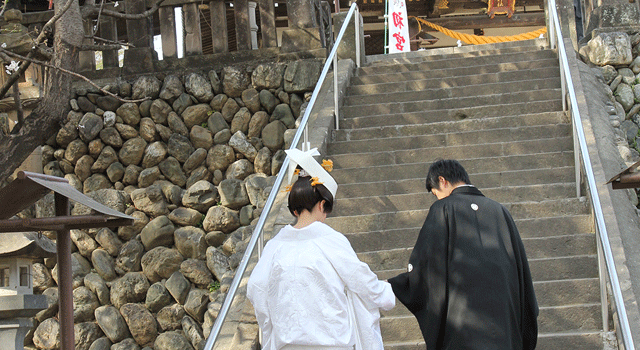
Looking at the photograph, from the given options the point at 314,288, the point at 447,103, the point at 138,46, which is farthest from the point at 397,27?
the point at 314,288

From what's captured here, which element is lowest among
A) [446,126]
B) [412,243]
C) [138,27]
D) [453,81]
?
[412,243]

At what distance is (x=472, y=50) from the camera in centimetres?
876

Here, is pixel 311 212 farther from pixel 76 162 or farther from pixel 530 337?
pixel 76 162

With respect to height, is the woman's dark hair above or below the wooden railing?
below

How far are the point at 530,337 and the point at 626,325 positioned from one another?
20.3 inches

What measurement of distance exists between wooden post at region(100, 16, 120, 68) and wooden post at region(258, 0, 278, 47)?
7.34ft

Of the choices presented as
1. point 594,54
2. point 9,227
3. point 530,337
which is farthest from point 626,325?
point 594,54

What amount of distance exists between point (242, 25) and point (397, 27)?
9.65 feet

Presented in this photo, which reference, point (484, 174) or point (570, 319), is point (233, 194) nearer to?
point (484, 174)

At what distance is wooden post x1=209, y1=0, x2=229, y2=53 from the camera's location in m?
9.62

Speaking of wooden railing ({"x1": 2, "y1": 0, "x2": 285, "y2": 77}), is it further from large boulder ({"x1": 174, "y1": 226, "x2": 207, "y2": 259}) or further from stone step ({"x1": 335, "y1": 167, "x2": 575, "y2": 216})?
stone step ({"x1": 335, "y1": 167, "x2": 575, "y2": 216})

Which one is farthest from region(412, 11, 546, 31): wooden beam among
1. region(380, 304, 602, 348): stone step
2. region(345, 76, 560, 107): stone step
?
region(380, 304, 602, 348): stone step

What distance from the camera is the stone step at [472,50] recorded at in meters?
8.48

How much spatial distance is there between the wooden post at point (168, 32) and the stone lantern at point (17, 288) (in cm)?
581
